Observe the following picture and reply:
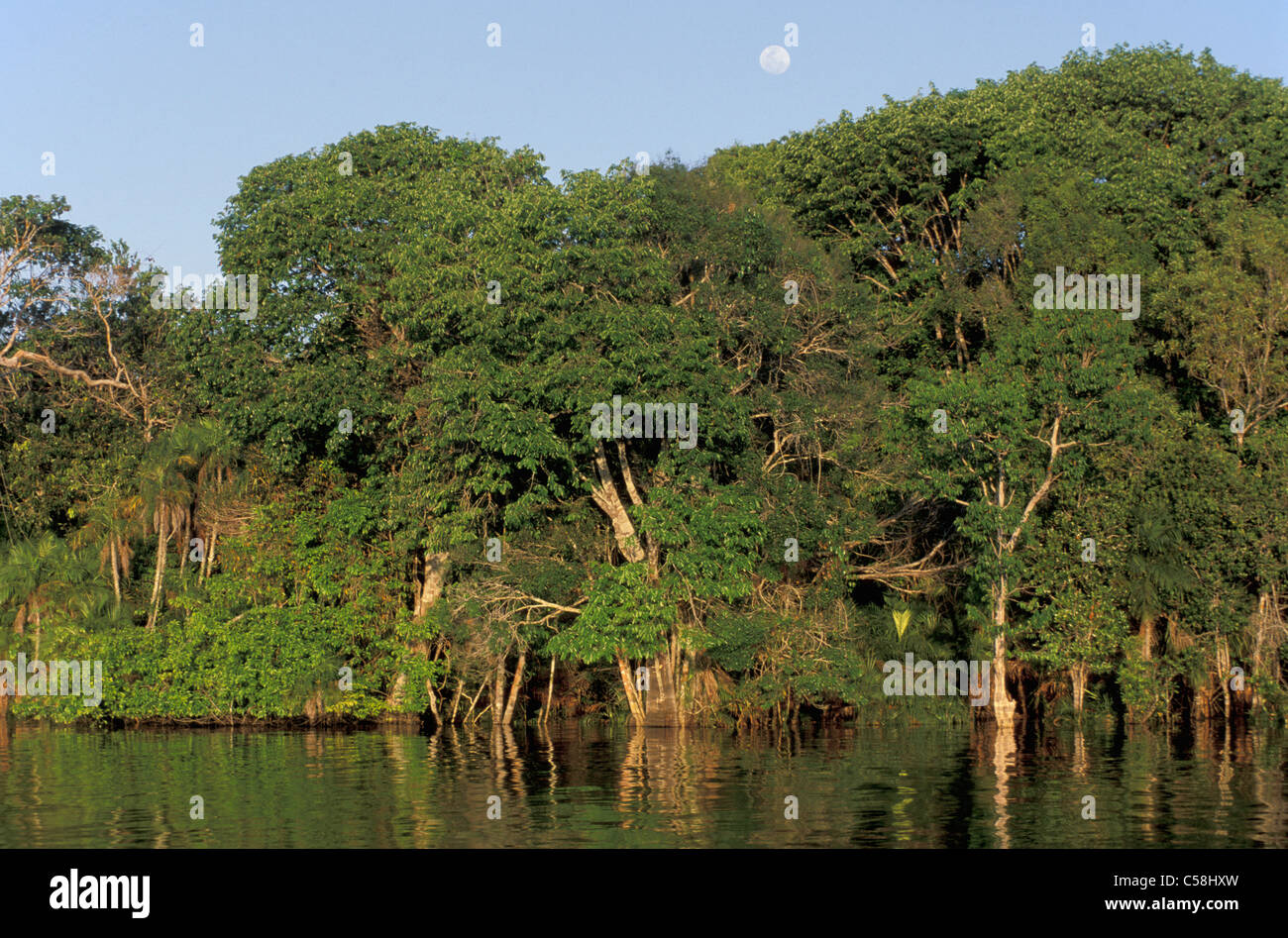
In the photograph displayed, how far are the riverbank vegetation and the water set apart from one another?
340 cm

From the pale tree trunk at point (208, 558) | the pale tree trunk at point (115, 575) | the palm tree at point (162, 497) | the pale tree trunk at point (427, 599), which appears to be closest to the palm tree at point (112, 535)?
the pale tree trunk at point (115, 575)

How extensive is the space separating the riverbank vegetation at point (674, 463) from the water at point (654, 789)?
340 centimetres

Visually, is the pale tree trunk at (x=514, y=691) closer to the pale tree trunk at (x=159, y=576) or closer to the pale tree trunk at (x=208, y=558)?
the pale tree trunk at (x=208, y=558)

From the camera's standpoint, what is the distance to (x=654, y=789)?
25.9 meters

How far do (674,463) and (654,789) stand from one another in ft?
40.1

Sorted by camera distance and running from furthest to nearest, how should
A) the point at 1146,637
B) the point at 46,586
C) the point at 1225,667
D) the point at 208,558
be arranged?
1. the point at 208,558
2. the point at 46,586
3. the point at 1146,637
4. the point at 1225,667

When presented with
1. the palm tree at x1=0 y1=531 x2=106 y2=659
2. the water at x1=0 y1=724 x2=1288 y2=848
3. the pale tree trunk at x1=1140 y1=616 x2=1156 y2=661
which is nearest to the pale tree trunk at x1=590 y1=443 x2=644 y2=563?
the water at x1=0 y1=724 x2=1288 y2=848

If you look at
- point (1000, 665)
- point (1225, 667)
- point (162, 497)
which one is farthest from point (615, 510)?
point (1225, 667)

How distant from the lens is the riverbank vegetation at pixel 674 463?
119 feet

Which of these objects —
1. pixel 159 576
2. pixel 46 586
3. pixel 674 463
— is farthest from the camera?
pixel 46 586

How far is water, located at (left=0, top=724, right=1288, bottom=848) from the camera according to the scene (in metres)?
20.7

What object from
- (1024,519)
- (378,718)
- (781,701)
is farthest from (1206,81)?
(378,718)

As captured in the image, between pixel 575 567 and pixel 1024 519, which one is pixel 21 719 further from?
pixel 1024 519

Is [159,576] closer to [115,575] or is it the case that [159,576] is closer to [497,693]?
[115,575]
